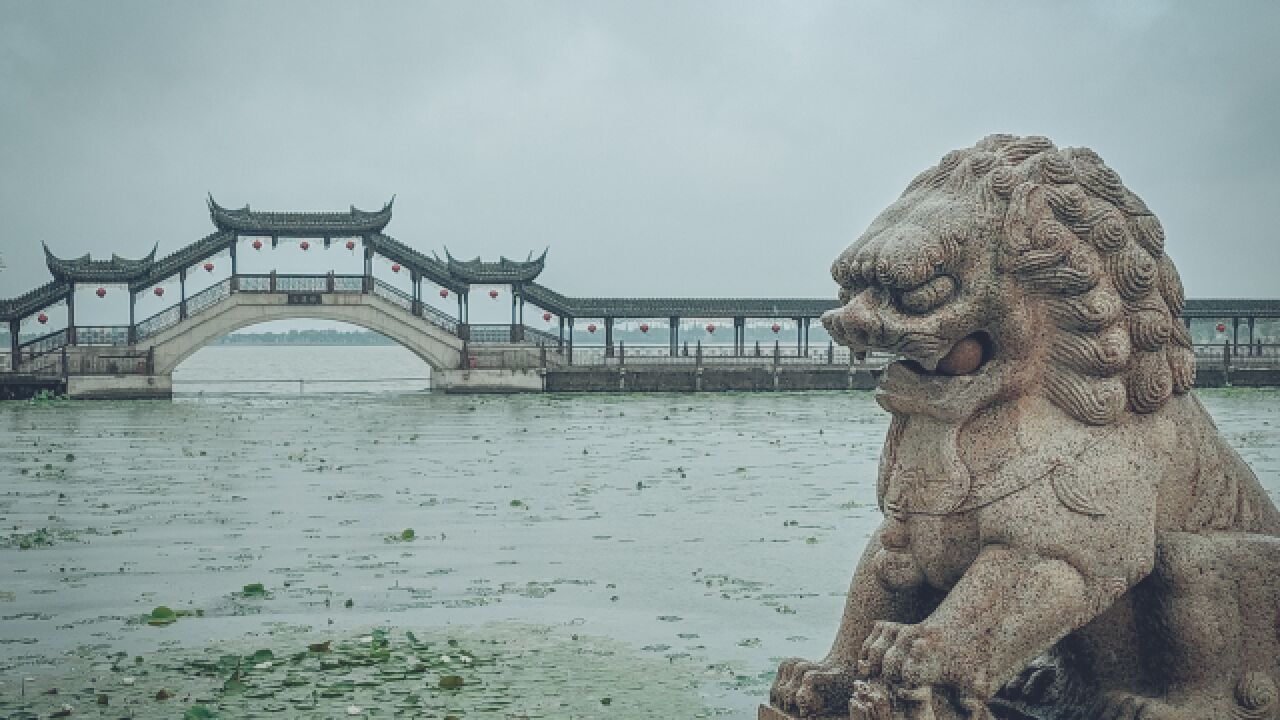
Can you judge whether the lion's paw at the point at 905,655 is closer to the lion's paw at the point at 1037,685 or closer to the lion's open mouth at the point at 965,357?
the lion's open mouth at the point at 965,357

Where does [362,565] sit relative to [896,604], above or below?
below

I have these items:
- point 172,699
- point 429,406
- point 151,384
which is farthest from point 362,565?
point 151,384

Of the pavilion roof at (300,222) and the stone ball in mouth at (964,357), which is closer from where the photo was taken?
the stone ball in mouth at (964,357)

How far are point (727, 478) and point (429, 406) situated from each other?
61.8ft

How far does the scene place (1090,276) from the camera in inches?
143

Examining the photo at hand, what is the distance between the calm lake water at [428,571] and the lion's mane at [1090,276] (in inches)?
96.1

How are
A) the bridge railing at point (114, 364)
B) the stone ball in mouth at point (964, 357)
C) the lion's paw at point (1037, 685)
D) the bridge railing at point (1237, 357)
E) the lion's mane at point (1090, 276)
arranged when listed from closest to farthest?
1. the lion's mane at point (1090, 276)
2. the stone ball in mouth at point (964, 357)
3. the lion's paw at point (1037, 685)
4. the bridge railing at point (114, 364)
5. the bridge railing at point (1237, 357)

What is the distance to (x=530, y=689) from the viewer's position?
19.1 ft

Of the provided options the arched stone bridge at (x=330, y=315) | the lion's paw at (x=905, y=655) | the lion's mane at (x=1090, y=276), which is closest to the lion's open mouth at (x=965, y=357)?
the lion's mane at (x=1090, y=276)

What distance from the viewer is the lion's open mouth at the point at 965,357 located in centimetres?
379

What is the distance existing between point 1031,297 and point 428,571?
250 inches

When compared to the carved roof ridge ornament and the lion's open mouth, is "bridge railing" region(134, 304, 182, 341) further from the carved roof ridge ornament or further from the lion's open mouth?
the lion's open mouth

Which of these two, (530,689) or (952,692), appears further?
(530,689)

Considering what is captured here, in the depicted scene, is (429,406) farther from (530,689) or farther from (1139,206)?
(1139,206)
